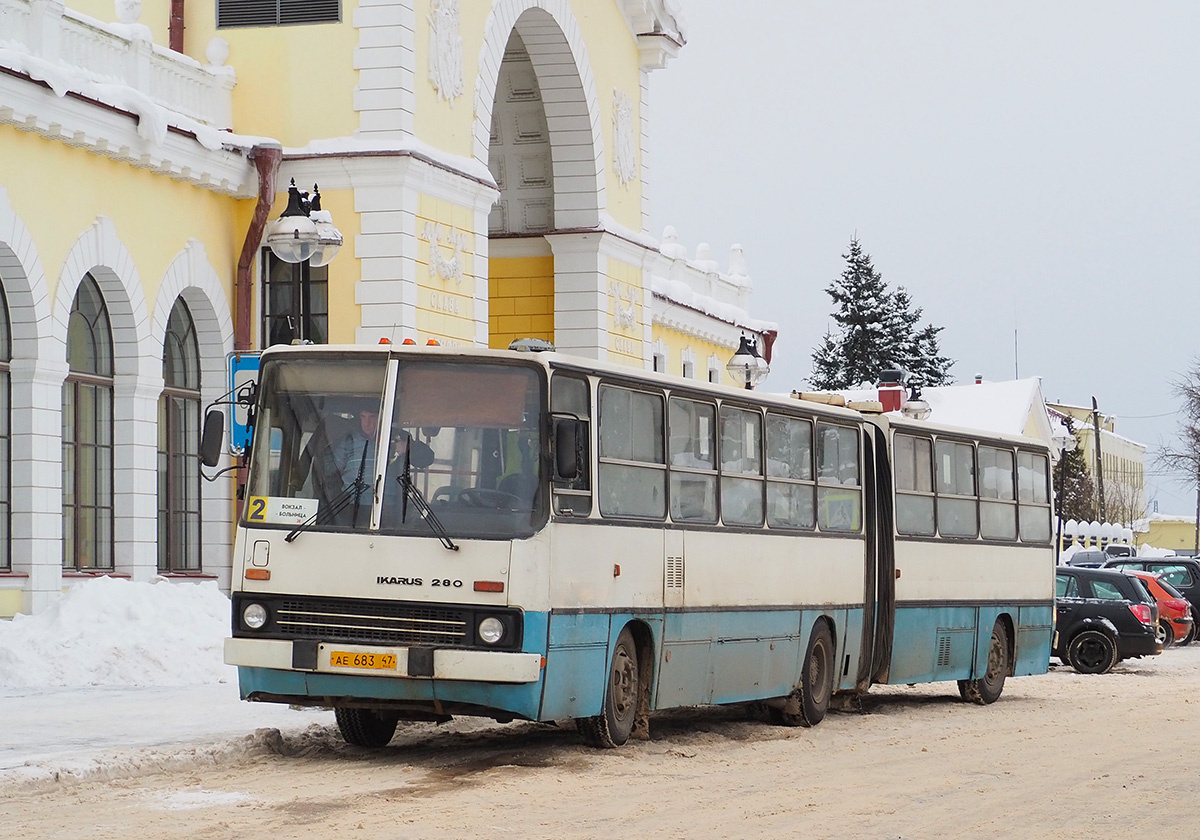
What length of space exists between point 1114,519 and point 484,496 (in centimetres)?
10778

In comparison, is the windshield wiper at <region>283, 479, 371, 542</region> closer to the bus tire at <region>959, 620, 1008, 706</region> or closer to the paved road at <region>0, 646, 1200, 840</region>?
the paved road at <region>0, 646, 1200, 840</region>

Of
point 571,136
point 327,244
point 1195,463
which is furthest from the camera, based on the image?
point 1195,463

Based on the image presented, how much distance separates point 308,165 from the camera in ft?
92.9

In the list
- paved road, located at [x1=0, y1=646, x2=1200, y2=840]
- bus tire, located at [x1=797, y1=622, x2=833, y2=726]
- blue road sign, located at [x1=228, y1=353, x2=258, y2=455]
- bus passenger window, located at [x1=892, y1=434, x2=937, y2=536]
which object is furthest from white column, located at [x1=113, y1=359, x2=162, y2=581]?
Answer: bus tire, located at [x1=797, y1=622, x2=833, y2=726]

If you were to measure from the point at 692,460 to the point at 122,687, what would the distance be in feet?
20.5

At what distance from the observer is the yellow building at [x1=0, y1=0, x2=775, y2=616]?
75.5 feet

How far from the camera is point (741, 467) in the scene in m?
17.2

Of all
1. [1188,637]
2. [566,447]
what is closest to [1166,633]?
[1188,637]

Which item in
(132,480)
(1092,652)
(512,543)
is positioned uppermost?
(132,480)

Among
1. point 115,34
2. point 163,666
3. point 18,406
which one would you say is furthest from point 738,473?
point 115,34

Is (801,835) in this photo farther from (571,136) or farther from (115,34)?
(571,136)

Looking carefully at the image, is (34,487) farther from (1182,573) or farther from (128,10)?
(1182,573)

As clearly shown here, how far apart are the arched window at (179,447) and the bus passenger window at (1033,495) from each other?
10398mm

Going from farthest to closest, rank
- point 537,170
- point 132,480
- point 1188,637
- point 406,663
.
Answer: point 537,170
point 1188,637
point 132,480
point 406,663
